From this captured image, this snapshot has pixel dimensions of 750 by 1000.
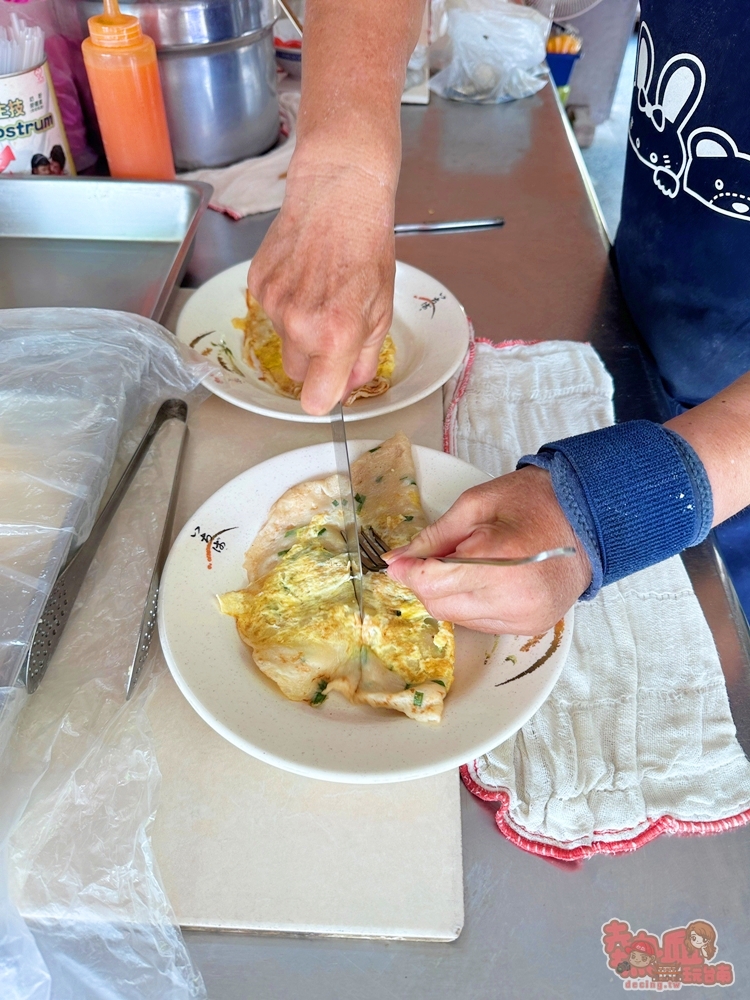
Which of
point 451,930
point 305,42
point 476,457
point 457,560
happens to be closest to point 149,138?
point 305,42

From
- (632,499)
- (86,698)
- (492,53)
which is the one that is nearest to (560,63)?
(492,53)

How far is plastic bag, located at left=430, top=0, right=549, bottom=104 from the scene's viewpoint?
1720 millimetres

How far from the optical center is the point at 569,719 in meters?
0.74

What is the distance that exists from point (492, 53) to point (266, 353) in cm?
119

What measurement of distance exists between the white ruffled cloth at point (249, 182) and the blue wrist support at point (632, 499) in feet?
3.27

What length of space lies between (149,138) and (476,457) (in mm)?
848

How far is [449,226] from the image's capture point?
56.9 inches

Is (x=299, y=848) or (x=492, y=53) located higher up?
→ (x=492, y=53)

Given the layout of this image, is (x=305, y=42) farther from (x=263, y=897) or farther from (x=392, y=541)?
(x=263, y=897)

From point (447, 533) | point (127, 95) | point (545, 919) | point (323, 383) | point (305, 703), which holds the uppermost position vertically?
point (127, 95)

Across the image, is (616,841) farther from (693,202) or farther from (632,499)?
(693,202)

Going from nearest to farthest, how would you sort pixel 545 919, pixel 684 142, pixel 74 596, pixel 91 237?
1. pixel 545 919
2. pixel 74 596
3. pixel 684 142
4. pixel 91 237

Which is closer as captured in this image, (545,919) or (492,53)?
(545,919)

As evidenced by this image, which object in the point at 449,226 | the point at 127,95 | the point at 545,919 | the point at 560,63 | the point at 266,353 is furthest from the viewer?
the point at 560,63
